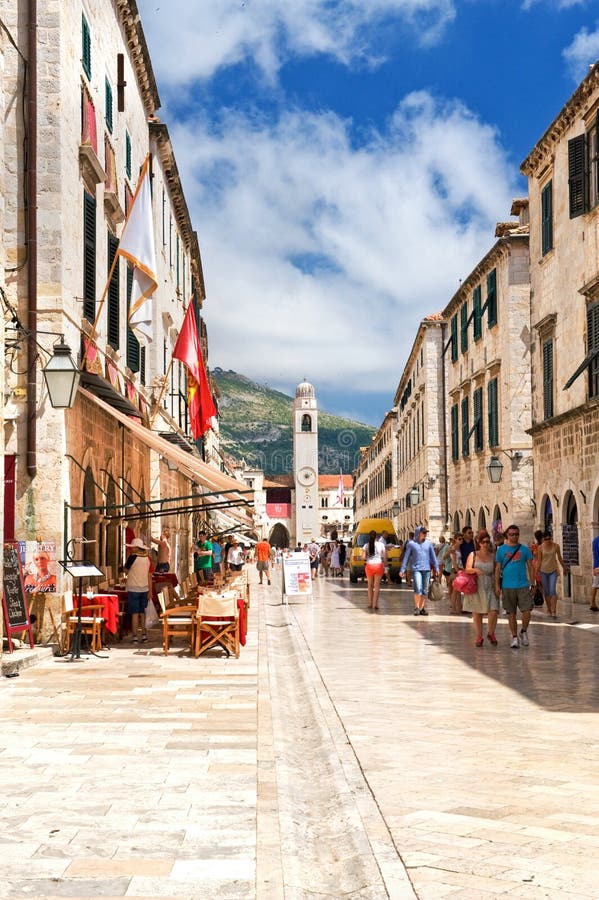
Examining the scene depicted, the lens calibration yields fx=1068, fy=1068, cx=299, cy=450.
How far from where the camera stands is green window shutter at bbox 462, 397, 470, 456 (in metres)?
39.0

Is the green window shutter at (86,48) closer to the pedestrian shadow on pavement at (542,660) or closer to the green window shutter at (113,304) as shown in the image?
the green window shutter at (113,304)

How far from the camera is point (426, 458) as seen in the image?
153 ft

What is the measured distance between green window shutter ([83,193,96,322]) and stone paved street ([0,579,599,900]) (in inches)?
243

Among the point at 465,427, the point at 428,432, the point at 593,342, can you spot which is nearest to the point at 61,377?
the point at 593,342

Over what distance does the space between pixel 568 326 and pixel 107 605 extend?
13796 millimetres

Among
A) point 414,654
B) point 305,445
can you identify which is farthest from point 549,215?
point 305,445

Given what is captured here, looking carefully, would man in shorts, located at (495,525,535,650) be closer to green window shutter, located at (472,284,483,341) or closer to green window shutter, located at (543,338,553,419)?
green window shutter, located at (543,338,553,419)

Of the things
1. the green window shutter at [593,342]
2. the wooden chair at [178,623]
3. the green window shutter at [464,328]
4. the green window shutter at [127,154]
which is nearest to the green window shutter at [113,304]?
the green window shutter at [127,154]

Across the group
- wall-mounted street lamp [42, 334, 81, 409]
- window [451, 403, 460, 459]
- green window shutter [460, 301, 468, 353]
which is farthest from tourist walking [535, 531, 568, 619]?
window [451, 403, 460, 459]

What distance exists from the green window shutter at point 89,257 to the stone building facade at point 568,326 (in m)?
10.3

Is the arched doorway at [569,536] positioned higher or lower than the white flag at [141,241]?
lower

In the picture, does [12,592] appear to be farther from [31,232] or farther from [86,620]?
[31,232]

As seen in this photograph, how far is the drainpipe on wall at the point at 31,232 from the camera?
1434 centimetres

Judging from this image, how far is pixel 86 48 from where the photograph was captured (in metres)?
17.4
